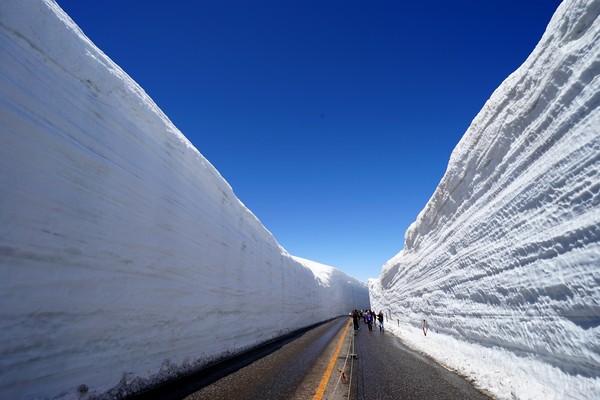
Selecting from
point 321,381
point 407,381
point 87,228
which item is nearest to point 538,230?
point 407,381

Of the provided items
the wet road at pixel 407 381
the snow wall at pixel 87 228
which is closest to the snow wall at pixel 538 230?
the wet road at pixel 407 381

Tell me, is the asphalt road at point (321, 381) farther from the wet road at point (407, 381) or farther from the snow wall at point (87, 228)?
the snow wall at point (87, 228)

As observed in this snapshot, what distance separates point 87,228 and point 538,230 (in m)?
6.92

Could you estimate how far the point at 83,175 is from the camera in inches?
193

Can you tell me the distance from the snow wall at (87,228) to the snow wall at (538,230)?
6.16 m

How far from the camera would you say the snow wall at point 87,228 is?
3834 mm

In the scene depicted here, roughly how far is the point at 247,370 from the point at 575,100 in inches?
299

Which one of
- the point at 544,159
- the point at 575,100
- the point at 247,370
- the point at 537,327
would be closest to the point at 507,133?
the point at 544,159

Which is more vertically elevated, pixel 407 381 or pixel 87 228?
pixel 87 228

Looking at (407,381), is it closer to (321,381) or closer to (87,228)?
(321,381)

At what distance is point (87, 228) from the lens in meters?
4.82

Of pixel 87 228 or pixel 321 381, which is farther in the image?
pixel 321 381

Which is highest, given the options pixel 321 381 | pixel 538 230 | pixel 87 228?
pixel 538 230

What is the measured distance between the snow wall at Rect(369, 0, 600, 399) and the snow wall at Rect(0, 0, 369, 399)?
6162 millimetres
